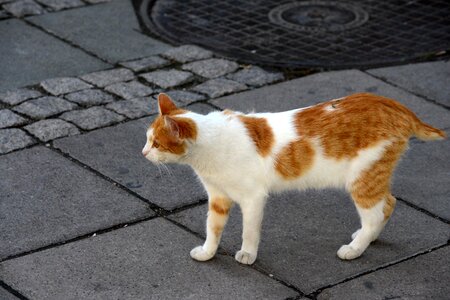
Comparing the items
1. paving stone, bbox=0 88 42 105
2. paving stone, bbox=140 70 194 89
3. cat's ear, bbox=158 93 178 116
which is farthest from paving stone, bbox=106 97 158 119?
cat's ear, bbox=158 93 178 116

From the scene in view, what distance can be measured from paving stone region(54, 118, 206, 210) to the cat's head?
3.14 ft

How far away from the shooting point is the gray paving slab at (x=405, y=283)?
442 centimetres

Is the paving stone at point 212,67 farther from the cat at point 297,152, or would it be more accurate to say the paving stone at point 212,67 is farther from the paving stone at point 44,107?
the cat at point 297,152

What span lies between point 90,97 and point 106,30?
1402mm

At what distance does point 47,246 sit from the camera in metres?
4.81

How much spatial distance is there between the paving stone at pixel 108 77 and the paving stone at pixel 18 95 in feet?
1.55

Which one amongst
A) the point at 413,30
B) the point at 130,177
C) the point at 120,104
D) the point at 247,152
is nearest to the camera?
the point at 247,152

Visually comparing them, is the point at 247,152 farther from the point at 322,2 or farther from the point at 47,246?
the point at 322,2

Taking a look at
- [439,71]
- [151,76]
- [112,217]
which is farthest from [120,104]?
[439,71]

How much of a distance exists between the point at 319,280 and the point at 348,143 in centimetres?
76

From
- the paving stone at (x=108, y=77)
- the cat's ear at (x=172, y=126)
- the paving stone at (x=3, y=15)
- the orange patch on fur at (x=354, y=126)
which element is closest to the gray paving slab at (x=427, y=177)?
the orange patch on fur at (x=354, y=126)

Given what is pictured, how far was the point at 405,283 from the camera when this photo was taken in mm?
4520

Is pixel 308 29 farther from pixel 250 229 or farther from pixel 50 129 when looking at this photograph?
pixel 250 229

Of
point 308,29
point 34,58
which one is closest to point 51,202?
point 34,58
